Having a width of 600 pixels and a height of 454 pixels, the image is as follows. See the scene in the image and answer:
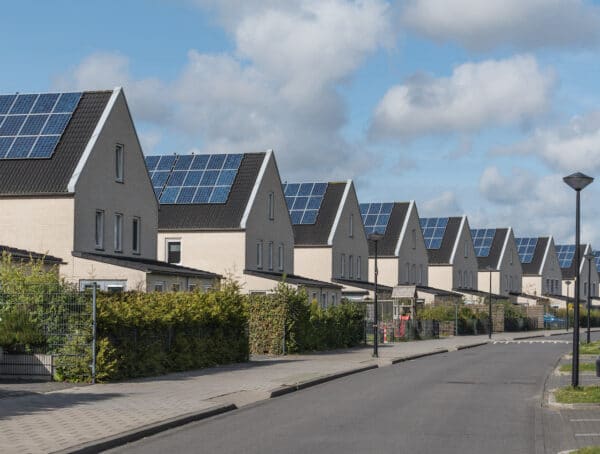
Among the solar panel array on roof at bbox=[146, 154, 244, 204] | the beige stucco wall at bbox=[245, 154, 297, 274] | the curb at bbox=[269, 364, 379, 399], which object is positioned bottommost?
the curb at bbox=[269, 364, 379, 399]

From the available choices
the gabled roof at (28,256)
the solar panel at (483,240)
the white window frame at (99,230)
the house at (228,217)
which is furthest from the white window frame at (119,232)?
the solar panel at (483,240)

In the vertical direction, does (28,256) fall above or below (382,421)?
above

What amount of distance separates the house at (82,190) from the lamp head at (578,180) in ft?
57.5

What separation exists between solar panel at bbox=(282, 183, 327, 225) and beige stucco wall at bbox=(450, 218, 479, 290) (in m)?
21.5

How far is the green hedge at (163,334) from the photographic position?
→ 2102cm

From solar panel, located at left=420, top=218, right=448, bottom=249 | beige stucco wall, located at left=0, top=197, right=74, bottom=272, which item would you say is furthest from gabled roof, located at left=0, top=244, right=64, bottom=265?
solar panel, located at left=420, top=218, right=448, bottom=249

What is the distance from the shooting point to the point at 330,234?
6212 centimetres

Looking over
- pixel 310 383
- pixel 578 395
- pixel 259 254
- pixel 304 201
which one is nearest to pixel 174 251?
pixel 259 254

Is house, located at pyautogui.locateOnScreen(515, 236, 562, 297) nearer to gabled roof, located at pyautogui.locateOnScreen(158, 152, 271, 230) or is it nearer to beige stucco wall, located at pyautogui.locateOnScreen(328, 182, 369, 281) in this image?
beige stucco wall, located at pyautogui.locateOnScreen(328, 182, 369, 281)

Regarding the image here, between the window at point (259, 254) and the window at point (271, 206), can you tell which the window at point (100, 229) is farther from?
the window at point (271, 206)

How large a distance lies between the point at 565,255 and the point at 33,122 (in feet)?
306

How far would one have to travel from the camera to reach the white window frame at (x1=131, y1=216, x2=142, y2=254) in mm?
41469

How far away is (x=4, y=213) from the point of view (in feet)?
121

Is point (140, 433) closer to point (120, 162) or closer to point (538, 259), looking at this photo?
point (120, 162)
